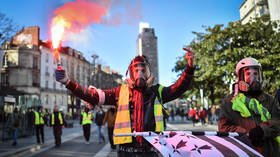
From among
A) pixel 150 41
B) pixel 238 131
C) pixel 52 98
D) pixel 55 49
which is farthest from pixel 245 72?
pixel 150 41

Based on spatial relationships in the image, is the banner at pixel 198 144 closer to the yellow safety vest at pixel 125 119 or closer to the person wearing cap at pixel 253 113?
the person wearing cap at pixel 253 113

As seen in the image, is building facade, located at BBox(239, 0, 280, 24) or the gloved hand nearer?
the gloved hand

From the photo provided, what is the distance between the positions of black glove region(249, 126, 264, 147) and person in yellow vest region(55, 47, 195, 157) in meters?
0.93

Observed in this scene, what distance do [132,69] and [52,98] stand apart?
72.3m

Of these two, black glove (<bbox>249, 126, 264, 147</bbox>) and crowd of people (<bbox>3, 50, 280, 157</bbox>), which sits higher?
crowd of people (<bbox>3, 50, 280, 157</bbox>)

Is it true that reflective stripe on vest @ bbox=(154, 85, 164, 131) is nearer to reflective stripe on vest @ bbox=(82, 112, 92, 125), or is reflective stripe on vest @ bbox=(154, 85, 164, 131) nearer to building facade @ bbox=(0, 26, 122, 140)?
reflective stripe on vest @ bbox=(82, 112, 92, 125)

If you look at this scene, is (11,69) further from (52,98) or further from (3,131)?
(3,131)

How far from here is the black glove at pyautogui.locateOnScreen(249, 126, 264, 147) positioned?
324cm

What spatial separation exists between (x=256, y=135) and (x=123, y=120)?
1.36 meters

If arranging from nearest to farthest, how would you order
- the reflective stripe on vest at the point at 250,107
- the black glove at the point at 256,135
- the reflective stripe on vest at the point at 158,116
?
the black glove at the point at 256,135 → the reflective stripe on vest at the point at 250,107 → the reflective stripe on vest at the point at 158,116

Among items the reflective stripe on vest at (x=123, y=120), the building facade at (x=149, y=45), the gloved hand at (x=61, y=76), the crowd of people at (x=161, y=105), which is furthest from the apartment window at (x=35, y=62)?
the reflective stripe on vest at (x=123, y=120)

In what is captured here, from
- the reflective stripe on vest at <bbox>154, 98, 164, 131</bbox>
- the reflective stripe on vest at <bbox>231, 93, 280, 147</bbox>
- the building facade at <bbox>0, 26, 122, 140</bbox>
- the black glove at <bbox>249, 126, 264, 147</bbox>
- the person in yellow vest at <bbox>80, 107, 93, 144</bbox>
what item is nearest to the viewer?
the black glove at <bbox>249, 126, 264, 147</bbox>

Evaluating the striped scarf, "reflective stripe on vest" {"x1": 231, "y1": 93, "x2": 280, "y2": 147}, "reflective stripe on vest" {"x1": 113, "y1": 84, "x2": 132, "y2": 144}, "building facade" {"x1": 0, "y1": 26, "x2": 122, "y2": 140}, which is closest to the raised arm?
the striped scarf

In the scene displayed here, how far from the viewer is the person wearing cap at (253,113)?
3.28m
